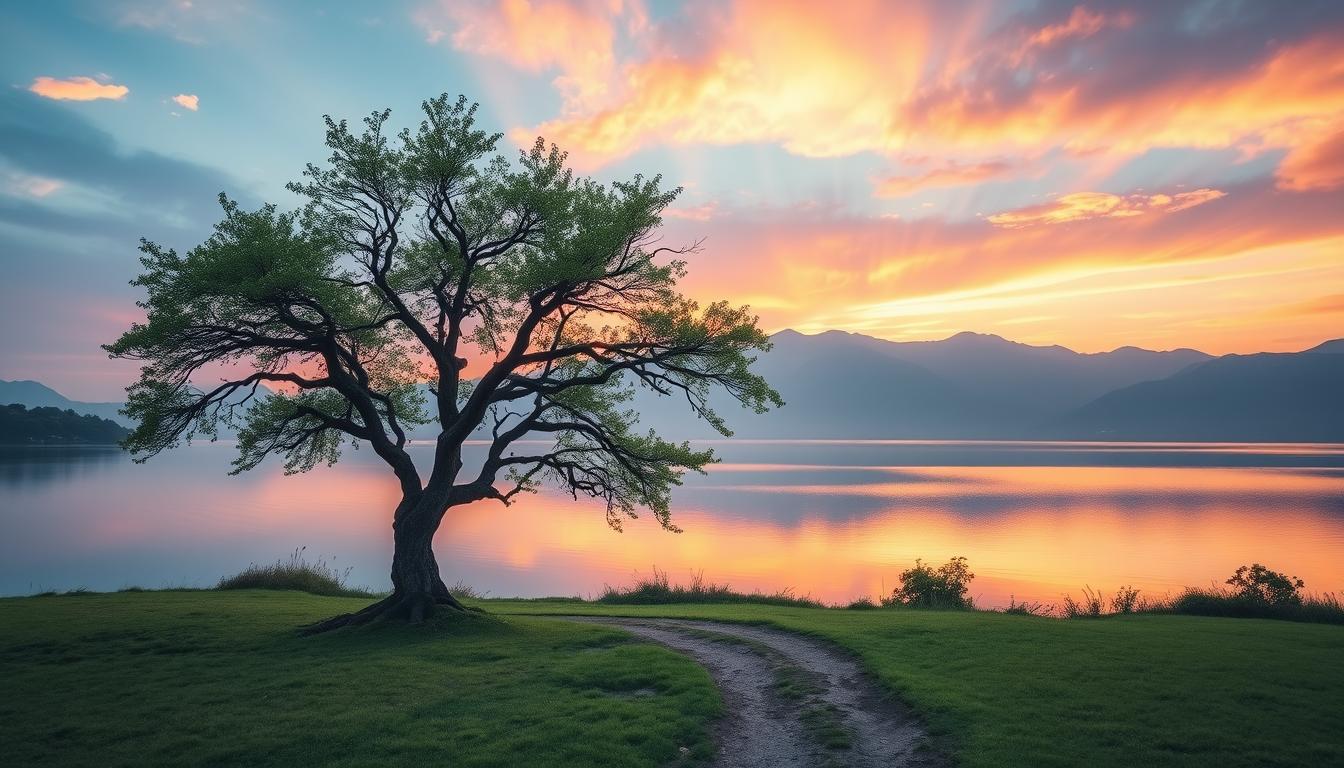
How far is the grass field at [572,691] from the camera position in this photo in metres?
10.4

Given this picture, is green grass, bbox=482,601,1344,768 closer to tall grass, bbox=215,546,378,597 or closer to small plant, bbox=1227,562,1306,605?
small plant, bbox=1227,562,1306,605

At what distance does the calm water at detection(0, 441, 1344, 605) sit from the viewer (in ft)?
147

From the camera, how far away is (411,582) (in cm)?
2042

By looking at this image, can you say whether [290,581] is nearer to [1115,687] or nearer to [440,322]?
[440,322]

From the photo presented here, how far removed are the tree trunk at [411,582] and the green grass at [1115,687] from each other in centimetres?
1107

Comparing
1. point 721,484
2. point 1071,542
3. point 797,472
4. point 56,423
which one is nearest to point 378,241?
point 1071,542

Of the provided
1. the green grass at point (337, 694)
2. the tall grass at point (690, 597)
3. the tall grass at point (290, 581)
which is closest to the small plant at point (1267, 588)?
the tall grass at point (690, 597)

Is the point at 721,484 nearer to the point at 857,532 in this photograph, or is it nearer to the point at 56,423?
the point at 857,532

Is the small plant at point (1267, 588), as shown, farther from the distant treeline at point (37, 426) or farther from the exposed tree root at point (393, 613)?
the distant treeline at point (37, 426)

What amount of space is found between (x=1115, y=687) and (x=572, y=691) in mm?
10537

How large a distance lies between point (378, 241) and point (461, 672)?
44.5ft

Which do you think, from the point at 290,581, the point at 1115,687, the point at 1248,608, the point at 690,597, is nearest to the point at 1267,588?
the point at 1248,608

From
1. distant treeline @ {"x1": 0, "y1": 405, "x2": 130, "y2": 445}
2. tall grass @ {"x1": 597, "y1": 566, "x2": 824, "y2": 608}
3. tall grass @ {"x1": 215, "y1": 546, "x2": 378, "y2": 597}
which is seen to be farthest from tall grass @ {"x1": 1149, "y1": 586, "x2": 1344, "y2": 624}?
distant treeline @ {"x1": 0, "y1": 405, "x2": 130, "y2": 445}

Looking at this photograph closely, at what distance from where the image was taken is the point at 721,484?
401 ft
